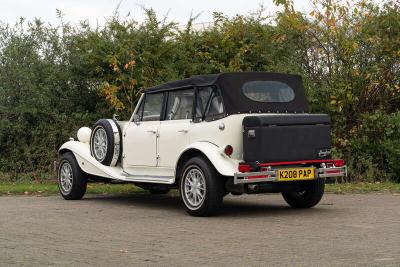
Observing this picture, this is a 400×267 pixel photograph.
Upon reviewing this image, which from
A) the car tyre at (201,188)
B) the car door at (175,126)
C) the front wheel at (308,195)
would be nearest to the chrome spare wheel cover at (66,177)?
the car door at (175,126)

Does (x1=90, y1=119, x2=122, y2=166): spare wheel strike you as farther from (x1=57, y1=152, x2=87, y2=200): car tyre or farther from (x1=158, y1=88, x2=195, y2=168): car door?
(x1=158, y1=88, x2=195, y2=168): car door

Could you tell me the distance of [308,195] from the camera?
1012cm

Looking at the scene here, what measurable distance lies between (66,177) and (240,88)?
3.95m

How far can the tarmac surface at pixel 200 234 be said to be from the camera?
615 cm

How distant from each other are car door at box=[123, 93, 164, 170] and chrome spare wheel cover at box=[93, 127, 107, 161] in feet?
1.28

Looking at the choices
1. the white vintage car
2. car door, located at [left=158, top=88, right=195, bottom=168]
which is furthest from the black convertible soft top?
car door, located at [left=158, top=88, right=195, bottom=168]

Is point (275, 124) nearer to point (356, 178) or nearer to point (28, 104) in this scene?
point (356, 178)

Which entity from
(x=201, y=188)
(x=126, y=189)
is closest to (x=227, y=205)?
(x=201, y=188)

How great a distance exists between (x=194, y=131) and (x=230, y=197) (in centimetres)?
286

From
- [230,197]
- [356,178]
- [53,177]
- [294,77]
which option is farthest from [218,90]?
[53,177]

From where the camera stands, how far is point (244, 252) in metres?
6.46

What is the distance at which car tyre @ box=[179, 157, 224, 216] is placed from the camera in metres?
9.00

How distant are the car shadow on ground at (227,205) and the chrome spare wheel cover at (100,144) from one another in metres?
0.80

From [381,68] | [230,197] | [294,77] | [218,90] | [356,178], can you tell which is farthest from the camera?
[381,68]
